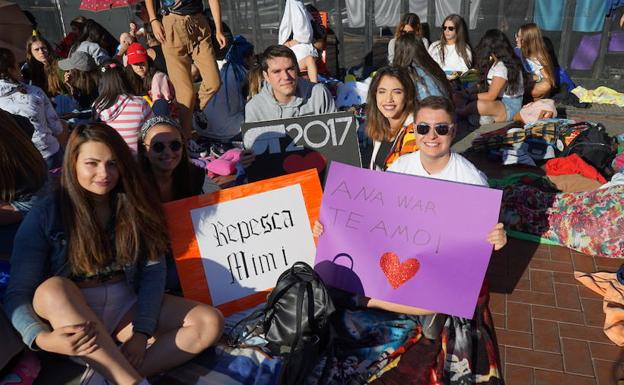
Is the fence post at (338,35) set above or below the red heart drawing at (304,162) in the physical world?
above

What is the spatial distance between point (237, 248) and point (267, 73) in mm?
1542

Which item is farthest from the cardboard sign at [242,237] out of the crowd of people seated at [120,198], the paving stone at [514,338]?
the paving stone at [514,338]

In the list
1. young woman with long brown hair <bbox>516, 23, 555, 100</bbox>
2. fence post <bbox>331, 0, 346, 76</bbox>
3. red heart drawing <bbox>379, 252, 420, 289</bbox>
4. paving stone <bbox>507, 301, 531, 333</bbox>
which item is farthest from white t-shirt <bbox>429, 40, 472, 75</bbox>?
red heart drawing <bbox>379, 252, 420, 289</bbox>

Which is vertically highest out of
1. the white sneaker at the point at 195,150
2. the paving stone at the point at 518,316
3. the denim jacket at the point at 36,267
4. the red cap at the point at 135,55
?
the red cap at the point at 135,55

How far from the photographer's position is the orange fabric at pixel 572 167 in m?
5.04

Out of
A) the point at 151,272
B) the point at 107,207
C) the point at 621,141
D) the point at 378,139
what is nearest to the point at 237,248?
the point at 151,272

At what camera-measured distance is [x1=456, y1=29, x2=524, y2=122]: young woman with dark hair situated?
6859mm

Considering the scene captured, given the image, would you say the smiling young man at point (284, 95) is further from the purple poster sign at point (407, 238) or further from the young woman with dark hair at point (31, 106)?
the young woman with dark hair at point (31, 106)

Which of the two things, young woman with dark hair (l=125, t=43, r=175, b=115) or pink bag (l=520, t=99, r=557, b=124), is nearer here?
young woman with dark hair (l=125, t=43, r=175, b=115)

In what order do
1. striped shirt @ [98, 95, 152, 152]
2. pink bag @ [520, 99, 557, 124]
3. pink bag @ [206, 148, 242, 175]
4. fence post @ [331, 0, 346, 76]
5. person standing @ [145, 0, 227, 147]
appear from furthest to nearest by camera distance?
fence post @ [331, 0, 346, 76]
pink bag @ [520, 99, 557, 124]
person standing @ [145, 0, 227, 147]
pink bag @ [206, 148, 242, 175]
striped shirt @ [98, 95, 152, 152]

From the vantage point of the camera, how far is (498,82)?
22.5 ft

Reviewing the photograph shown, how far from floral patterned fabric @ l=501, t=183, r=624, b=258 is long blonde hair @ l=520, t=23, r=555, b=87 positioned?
347 centimetres

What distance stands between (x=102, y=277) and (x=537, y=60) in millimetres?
6863

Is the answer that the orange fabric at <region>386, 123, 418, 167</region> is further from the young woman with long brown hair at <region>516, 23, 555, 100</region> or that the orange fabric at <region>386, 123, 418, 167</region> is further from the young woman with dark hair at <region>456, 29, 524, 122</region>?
the young woman with long brown hair at <region>516, 23, 555, 100</region>
